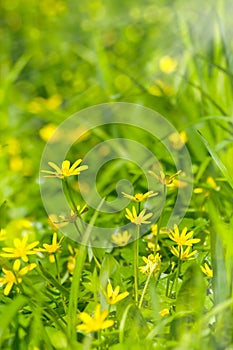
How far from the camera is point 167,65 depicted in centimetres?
224

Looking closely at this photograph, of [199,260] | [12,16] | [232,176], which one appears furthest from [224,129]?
[12,16]

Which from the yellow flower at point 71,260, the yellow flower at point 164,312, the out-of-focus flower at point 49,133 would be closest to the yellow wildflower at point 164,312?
the yellow flower at point 164,312

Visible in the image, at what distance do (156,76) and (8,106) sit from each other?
489 millimetres

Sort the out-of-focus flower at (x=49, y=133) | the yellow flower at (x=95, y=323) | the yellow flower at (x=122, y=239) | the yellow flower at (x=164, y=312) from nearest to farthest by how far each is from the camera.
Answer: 1. the yellow flower at (x=95, y=323)
2. the yellow flower at (x=164, y=312)
3. the yellow flower at (x=122, y=239)
4. the out-of-focus flower at (x=49, y=133)

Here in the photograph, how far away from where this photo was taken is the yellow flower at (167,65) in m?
2.22

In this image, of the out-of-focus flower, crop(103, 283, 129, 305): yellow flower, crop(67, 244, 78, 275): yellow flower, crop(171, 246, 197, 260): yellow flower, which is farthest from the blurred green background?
crop(103, 283, 129, 305): yellow flower

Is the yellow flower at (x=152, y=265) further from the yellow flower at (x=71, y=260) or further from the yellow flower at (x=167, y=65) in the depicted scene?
the yellow flower at (x=167, y=65)

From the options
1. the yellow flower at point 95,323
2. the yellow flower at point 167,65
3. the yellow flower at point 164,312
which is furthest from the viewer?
the yellow flower at point 167,65

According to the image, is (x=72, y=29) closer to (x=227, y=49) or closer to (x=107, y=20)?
(x=107, y=20)

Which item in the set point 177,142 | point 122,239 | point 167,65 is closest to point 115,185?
point 177,142

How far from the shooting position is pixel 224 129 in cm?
164

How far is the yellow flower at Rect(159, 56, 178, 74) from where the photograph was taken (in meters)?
2.22

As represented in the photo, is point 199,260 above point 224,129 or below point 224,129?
below

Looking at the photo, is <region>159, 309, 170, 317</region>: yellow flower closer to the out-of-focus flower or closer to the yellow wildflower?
the yellow wildflower
